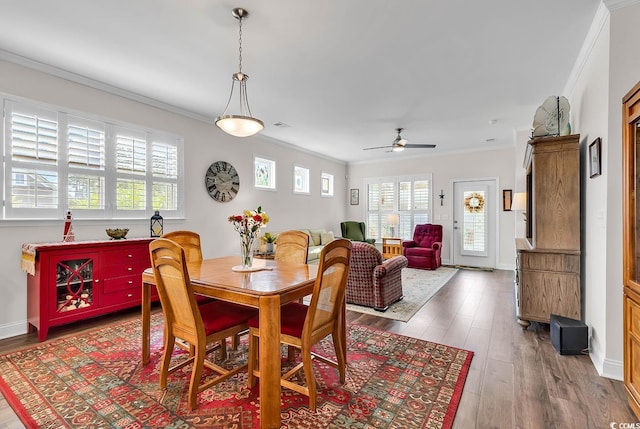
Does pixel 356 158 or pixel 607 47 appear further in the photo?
pixel 356 158

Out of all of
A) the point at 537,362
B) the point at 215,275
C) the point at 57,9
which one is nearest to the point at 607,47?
the point at 537,362

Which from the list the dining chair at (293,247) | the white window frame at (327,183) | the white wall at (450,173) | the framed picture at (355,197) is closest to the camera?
the dining chair at (293,247)

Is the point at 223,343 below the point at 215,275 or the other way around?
below

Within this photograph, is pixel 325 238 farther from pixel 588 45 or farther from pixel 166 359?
pixel 588 45

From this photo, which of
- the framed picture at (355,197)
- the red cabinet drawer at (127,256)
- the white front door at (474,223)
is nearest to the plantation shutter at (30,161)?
the red cabinet drawer at (127,256)

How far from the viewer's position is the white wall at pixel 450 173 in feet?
21.9

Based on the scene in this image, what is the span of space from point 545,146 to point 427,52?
5.02 ft

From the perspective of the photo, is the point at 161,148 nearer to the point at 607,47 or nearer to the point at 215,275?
the point at 215,275

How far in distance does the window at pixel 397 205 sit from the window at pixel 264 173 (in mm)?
3253

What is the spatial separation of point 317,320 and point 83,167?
341cm

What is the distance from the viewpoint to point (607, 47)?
91.3 inches

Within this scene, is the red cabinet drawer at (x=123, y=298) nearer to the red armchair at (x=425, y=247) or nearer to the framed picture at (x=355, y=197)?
the red armchair at (x=425, y=247)

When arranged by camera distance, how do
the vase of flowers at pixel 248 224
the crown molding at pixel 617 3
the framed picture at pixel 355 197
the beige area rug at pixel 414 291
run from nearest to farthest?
A: the crown molding at pixel 617 3
the vase of flowers at pixel 248 224
the beige area rug at pixel 414 291
the framed picture at pixel 355 197

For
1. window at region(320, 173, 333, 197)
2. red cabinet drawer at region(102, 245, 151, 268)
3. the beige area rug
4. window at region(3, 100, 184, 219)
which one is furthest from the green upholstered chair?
red cabinet drawer at region(102, 245, 151, 268)
